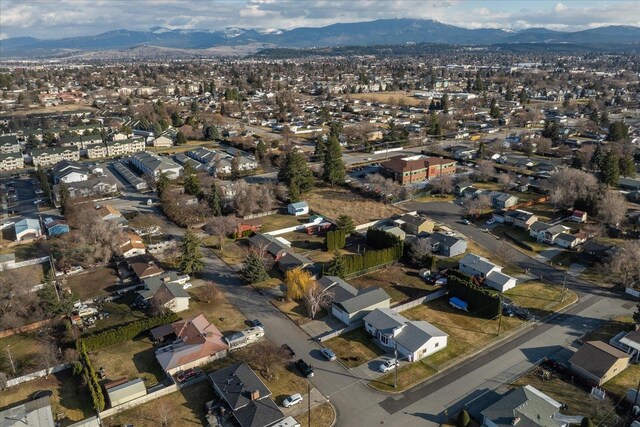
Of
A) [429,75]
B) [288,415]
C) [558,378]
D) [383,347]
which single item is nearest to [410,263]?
[383,347]

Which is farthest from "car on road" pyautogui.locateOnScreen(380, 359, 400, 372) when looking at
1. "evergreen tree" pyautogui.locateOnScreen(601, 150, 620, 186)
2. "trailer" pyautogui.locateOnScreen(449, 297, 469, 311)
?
"evergreen tree" pyautogui.locateOnScreen(601, 150, 620, 186)

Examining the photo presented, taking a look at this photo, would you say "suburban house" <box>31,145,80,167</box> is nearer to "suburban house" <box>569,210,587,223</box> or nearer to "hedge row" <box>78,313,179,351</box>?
"hedge row" <box>78,313,179,351</box>

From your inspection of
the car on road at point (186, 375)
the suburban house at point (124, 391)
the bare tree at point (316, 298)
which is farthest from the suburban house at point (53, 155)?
the car on road at point (186, 375)

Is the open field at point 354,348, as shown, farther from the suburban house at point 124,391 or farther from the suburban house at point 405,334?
the suburban house at point 124,391

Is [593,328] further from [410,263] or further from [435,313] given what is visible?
[410,263]

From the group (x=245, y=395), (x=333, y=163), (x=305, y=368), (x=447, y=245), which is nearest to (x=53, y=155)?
(x=333, y=163)
